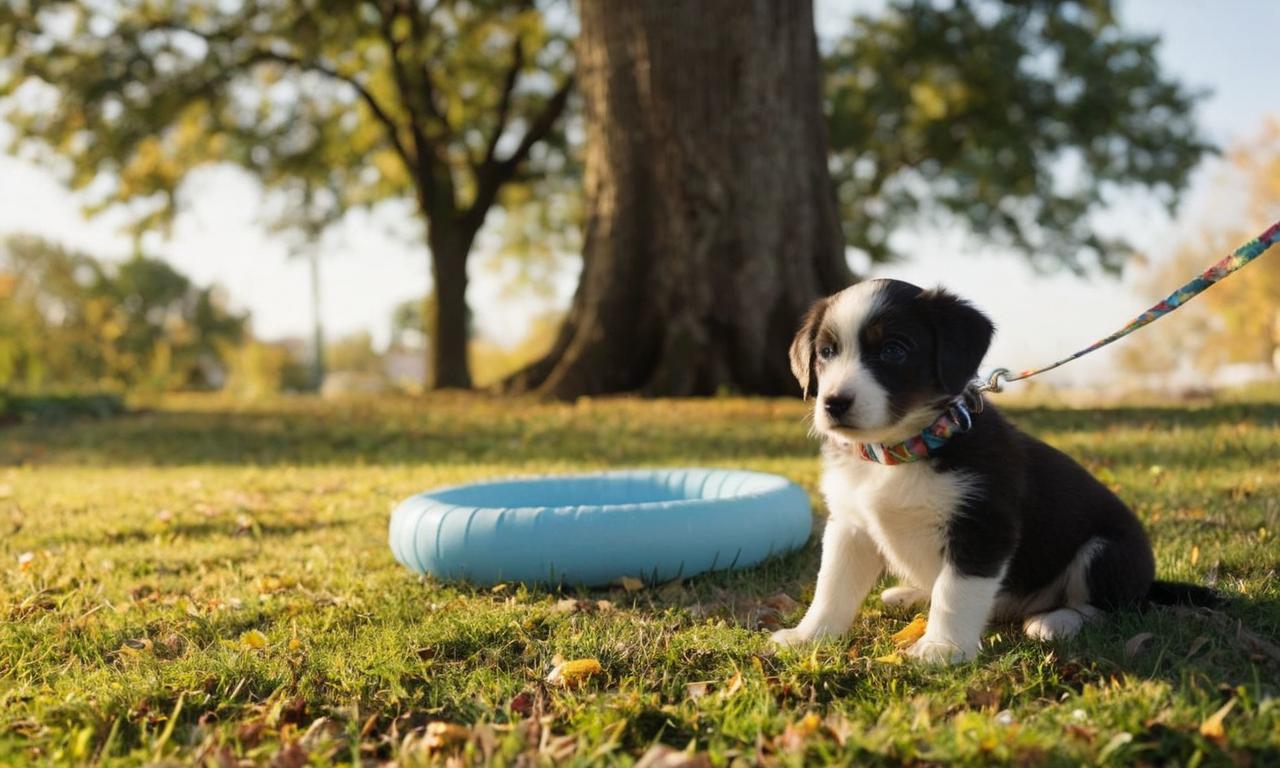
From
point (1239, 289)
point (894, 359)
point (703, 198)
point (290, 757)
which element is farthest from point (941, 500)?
point (1239, 289)

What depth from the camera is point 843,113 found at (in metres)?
21.0

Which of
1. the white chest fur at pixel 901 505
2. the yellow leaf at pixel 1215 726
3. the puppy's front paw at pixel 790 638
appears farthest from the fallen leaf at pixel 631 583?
the yellow leaf at pixel 1215 726

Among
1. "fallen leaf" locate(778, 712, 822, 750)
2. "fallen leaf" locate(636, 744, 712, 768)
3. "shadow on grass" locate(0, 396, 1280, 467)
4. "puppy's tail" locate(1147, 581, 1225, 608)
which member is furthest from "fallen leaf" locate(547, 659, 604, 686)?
"shadow on grass" locate(0, 396, 1280, 467)

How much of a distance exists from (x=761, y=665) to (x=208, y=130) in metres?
21.3

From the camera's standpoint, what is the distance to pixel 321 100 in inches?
909

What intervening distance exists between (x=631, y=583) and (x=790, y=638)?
46.8 inches

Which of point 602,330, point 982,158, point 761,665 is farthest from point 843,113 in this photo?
point 761,665

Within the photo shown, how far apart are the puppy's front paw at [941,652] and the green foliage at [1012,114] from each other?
60.4ft

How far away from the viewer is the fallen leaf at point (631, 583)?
4848mm

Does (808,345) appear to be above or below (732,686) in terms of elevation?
above

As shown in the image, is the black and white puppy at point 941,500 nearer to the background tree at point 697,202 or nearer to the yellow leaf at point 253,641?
the yellow leaf at point 253,641

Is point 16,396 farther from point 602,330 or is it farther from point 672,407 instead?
point 672,407

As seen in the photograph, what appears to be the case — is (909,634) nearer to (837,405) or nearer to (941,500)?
(941,500)

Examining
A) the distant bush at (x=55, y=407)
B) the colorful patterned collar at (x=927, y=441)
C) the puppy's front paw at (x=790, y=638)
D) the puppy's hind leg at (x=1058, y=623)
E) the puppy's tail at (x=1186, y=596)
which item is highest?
the colorful patterned collar at (x=927, y=441)
